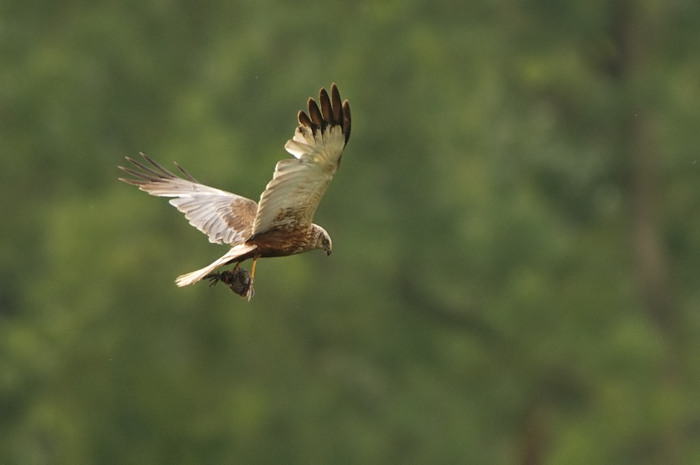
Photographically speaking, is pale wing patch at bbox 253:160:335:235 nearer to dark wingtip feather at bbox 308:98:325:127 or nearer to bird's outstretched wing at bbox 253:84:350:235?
bird's outstretched wing at bbox 253:84:350:235

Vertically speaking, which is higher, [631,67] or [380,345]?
[631,67]

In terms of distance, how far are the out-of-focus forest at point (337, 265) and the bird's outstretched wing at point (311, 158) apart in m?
8.17

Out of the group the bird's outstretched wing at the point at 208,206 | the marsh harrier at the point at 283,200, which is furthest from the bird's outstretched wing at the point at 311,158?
the bird's outstretched wing at the point at 208,206

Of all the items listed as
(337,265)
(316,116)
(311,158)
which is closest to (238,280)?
(311,158)

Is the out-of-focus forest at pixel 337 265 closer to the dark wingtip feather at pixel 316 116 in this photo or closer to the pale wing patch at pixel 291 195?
the pale wing patch at pixel 291 195

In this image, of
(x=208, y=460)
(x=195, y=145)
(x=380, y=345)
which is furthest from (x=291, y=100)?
(x=208, y=460)

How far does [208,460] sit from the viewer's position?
52.0ft

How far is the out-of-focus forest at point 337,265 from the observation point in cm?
1592

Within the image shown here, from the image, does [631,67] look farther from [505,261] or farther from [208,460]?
[208,460]

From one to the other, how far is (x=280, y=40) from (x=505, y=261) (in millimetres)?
3343

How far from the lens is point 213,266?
6.68 meters

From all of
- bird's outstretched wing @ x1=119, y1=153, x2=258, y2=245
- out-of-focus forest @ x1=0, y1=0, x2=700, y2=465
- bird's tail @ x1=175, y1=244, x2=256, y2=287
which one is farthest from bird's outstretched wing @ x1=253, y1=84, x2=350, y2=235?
out-of-focus forest @ x1=0, y1=0, x2=700, y2=465

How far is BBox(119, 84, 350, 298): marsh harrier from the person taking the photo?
21.8 ft

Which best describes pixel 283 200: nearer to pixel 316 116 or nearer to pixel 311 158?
pixel 311 158
